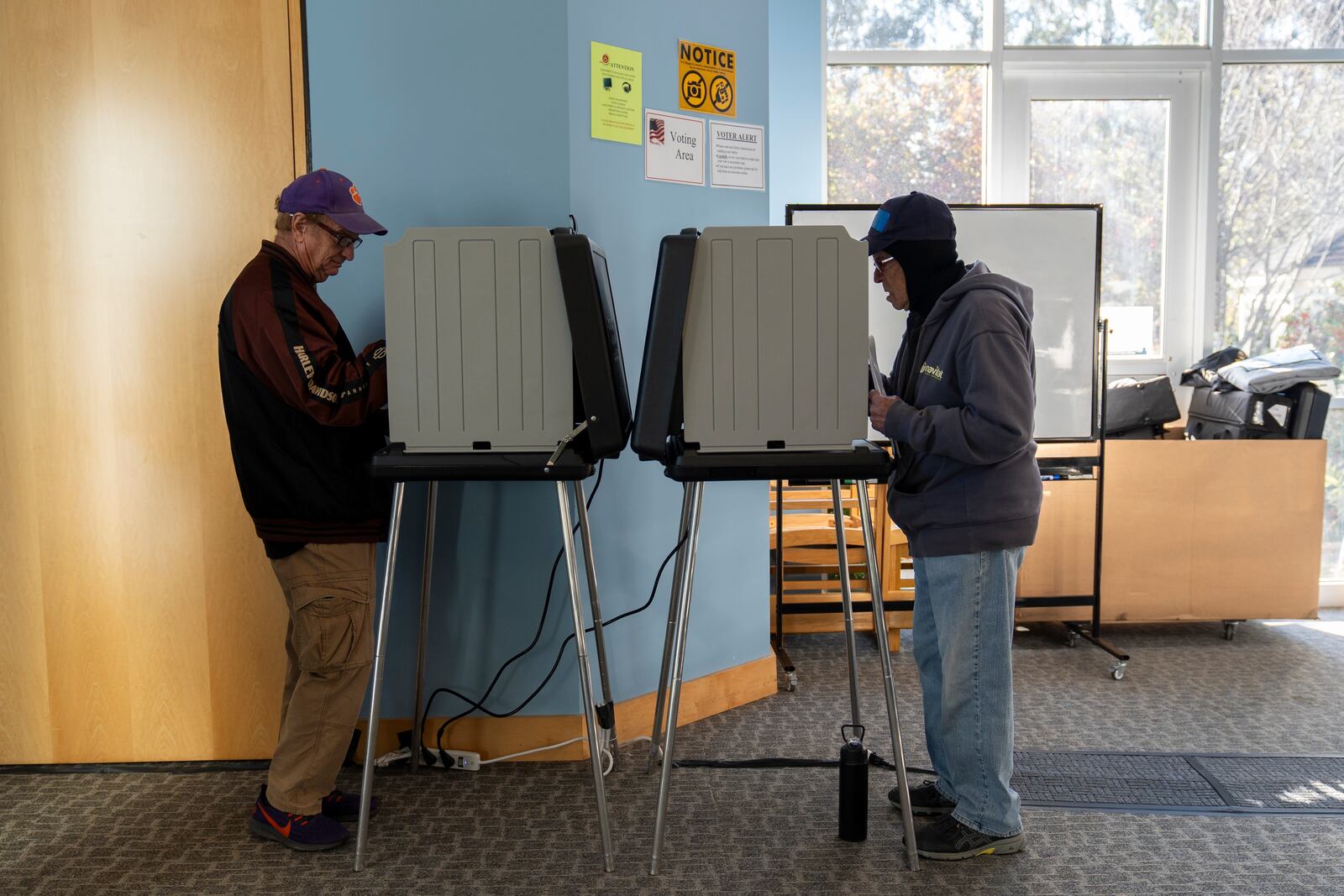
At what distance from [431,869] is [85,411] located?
1403 millimetres

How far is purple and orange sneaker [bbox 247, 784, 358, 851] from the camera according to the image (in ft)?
6.74

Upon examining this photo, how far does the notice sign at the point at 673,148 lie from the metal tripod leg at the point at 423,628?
3.36 feet

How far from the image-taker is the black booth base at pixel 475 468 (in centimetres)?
186

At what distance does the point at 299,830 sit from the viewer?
2064 mm

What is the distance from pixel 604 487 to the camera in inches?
103

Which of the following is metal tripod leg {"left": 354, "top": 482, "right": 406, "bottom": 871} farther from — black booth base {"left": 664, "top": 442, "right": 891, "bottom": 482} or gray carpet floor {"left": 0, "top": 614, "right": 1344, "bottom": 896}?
black booth base {"left": 664, "top": 442, "right": 891, "bottom": 482}

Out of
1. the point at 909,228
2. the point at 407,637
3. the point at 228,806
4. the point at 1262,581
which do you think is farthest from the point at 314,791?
the point at 1262,581

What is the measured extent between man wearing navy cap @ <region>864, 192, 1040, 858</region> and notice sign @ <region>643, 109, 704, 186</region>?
85 cm

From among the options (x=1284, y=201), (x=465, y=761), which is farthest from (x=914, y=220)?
(x=1284, y=201)

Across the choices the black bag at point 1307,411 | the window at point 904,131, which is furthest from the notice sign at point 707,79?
the black bag at point 1307,411

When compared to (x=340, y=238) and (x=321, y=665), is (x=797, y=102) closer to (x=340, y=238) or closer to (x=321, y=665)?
(x=340, y=238)

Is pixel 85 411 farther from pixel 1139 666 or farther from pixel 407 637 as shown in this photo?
pixel 1139 666

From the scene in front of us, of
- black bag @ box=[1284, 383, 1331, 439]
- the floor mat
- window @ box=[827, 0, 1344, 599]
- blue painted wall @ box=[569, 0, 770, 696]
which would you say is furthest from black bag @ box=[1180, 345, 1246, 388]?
blue painted wall @ box=[569, 0, 770, 696]

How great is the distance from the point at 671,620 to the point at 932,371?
0.76 metres
